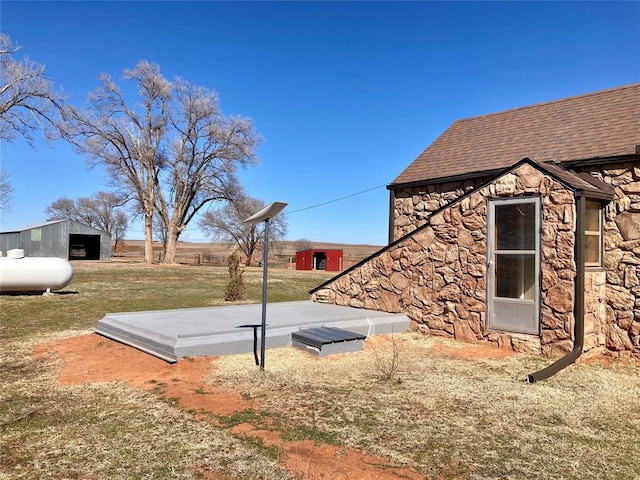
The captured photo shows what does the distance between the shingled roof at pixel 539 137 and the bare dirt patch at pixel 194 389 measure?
678cm

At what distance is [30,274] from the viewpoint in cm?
1327

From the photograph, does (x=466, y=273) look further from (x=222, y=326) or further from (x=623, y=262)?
(x=222, y=326)

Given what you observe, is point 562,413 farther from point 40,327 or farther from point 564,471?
point 40,327

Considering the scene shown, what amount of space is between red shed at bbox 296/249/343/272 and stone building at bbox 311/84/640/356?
2698cm

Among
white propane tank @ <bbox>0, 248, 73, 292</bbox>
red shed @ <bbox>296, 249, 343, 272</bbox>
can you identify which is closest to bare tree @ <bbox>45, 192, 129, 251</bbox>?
red shed @ <bbox>296, 249, 343, 272</bbox>

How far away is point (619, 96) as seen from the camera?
8867mm

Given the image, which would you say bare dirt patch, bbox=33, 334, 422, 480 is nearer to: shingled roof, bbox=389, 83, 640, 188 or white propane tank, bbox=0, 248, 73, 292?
shingled roof, bbox=389, 83, 640, 188

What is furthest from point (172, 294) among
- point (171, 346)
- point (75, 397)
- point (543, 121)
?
point (543, 121)

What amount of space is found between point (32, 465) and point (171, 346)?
9.18 feet

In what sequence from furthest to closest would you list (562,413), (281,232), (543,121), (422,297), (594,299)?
1. (281,232)
2. (543,121)
3. (422,297)
4. (594,299)
5. (562,413)

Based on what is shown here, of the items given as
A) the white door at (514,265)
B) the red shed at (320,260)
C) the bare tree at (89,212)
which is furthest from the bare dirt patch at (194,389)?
the bare tree at (89,212)

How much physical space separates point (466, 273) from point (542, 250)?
4.46 feet

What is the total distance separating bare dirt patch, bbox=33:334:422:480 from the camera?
121 inches

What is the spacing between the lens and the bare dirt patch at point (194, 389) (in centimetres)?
308
